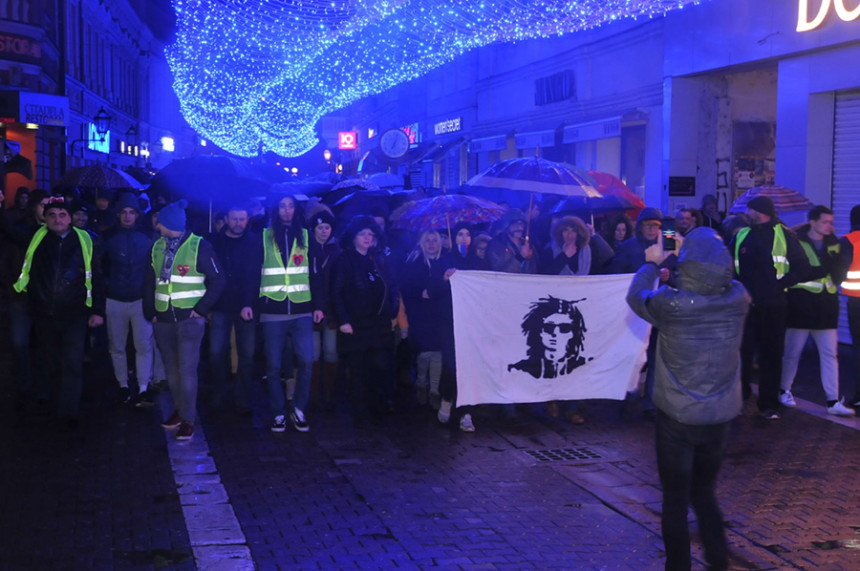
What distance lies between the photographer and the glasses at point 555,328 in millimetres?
8500

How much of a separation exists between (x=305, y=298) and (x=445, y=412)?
1541mm

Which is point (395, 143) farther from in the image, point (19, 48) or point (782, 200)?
point (782, 200)

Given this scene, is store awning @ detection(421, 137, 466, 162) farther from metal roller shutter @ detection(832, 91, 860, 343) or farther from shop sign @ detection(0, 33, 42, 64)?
metal roller shutter @ detection(832, 91, 860, 343)

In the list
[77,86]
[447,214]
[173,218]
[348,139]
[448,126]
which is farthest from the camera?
[77,86]

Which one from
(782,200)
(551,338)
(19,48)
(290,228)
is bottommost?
(551,338)

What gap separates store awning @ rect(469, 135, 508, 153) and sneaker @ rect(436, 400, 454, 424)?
18563 mm

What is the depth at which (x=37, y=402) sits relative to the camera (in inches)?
346

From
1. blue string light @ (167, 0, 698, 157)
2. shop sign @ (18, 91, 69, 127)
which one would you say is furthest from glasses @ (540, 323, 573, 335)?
shop sign @ (18, 91, 69, 127)

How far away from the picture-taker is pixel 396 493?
6.46 m

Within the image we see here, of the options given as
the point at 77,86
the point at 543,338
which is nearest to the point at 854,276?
the point at 543,338

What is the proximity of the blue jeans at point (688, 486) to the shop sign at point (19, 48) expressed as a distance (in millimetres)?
25761

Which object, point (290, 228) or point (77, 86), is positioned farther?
point (77, 86)

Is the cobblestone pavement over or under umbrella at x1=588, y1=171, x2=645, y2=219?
under

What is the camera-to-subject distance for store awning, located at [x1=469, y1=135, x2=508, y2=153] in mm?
26469
